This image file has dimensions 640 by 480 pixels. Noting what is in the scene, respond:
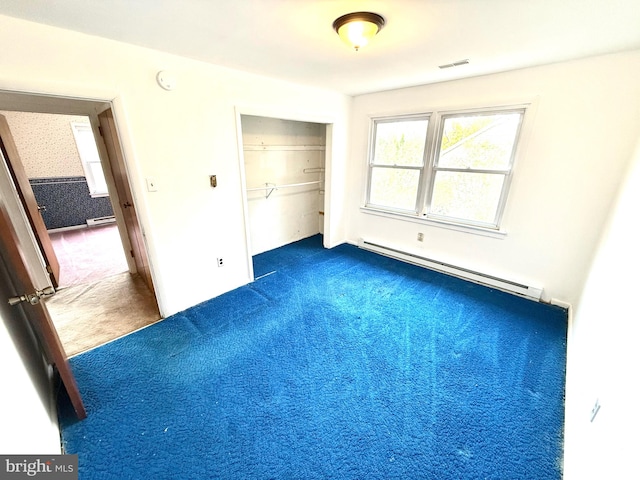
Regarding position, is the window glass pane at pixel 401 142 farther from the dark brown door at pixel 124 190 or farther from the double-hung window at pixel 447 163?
the dark brown door at pixel 124 190

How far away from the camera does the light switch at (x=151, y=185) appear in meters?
2.11

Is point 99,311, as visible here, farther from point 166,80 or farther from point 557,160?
point 557,160

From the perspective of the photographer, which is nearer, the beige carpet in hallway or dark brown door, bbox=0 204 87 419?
dark brown door, bbox=0 204 87 419

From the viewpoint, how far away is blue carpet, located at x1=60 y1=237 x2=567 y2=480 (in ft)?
4.41

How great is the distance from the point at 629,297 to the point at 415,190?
2433 millimetres

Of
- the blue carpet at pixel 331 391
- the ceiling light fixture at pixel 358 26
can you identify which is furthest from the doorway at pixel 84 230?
the ceiling light fixture at pixel 358 26

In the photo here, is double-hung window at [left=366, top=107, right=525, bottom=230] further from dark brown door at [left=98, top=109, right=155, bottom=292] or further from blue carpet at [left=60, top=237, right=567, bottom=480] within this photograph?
dark brown door at [left=98, top=109, right=155, bottom=292]

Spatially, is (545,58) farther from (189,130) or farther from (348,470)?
(348,470)

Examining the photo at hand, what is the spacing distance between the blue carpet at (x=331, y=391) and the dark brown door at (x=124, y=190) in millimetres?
875

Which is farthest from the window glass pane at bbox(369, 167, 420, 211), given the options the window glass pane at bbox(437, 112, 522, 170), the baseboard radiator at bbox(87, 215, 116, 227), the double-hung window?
the baseboard radiator at bbox(87, 215, 116, 227)

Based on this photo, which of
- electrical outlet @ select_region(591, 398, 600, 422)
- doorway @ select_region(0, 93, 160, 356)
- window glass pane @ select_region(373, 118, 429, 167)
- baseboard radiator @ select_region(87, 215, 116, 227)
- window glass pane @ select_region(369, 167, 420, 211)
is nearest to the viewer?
electrical outlet @ select_region(591, 398, 600, 422)

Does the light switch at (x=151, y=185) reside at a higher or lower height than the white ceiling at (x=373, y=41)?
lower

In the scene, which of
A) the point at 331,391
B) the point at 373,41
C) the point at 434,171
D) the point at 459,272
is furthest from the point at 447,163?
the point at 331,391

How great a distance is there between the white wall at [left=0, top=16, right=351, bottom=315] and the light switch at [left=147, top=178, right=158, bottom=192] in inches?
1.2
